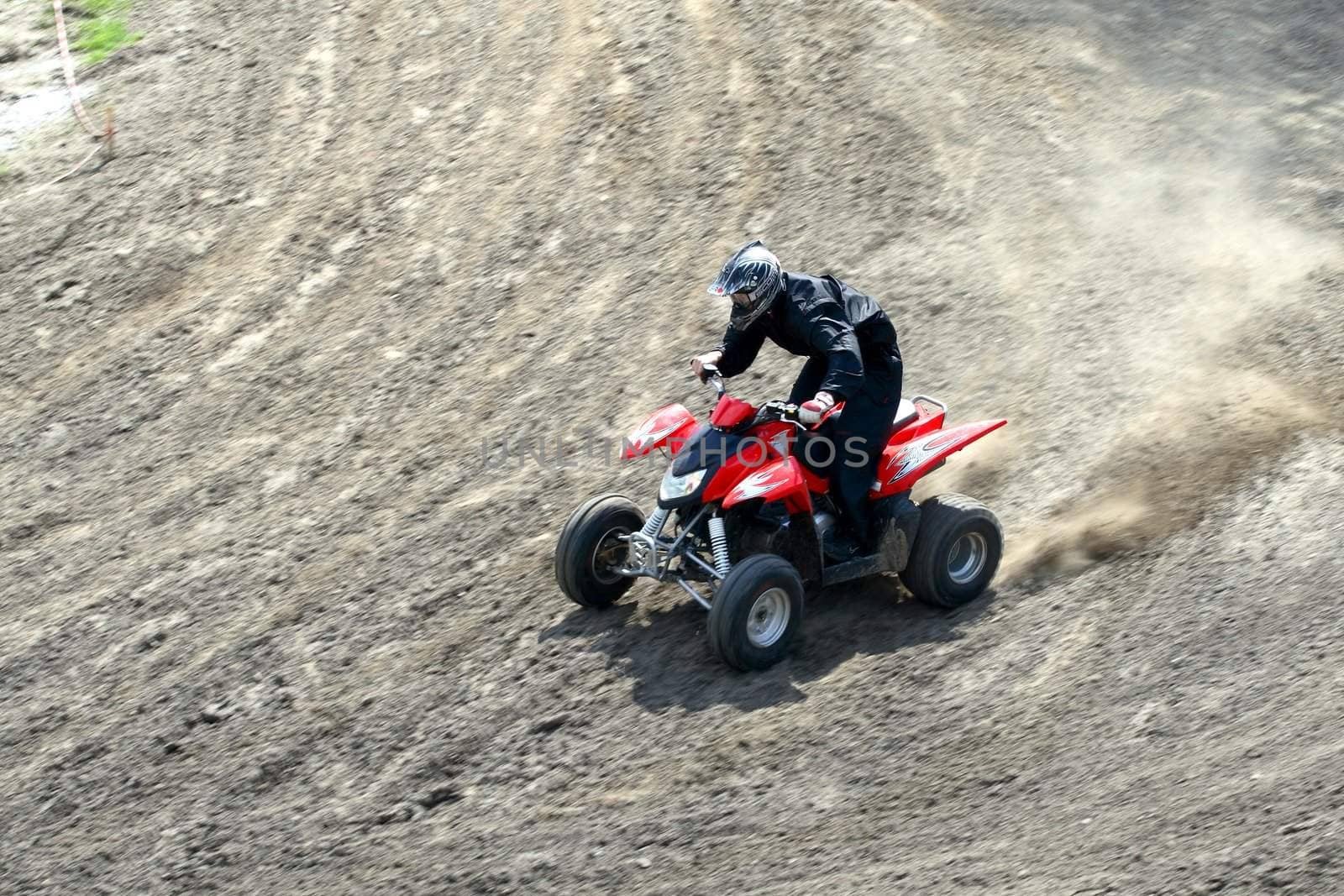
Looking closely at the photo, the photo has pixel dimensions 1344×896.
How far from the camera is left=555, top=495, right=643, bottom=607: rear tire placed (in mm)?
7414


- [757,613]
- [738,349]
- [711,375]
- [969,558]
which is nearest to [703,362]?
[711,375]

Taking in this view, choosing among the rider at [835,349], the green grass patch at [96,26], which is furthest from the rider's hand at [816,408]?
the green grass patch at [96,26]

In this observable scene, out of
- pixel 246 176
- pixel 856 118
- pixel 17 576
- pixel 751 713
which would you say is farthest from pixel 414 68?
pixel 751 713

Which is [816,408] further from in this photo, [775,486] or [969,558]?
[969,558]

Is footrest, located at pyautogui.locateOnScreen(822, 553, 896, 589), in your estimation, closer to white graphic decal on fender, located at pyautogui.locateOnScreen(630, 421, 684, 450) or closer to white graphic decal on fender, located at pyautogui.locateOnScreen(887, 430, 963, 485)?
white graphic decal on fender, located at pyautogui.locateOnScreen(887, 430, 963, 485)

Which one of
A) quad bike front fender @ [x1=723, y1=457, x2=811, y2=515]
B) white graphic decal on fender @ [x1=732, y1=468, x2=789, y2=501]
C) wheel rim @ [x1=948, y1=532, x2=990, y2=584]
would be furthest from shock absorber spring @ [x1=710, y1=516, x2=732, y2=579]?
wheel rim @ [x1=948, y1=532, x2=990, y2=584]

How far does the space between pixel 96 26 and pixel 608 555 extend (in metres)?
11.1

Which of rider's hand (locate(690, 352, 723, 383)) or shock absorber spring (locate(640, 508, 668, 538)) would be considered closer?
shock absorber spring (locate(640, 508, 668, 538))

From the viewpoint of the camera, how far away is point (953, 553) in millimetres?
7738

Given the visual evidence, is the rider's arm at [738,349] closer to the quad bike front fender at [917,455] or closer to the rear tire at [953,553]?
the quad bike front fender at [917,455]

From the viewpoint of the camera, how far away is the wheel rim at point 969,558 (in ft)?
25.5

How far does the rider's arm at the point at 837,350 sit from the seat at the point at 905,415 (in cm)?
71

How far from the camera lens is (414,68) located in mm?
14289

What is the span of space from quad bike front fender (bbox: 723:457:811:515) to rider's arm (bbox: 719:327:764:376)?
34.2 inches
